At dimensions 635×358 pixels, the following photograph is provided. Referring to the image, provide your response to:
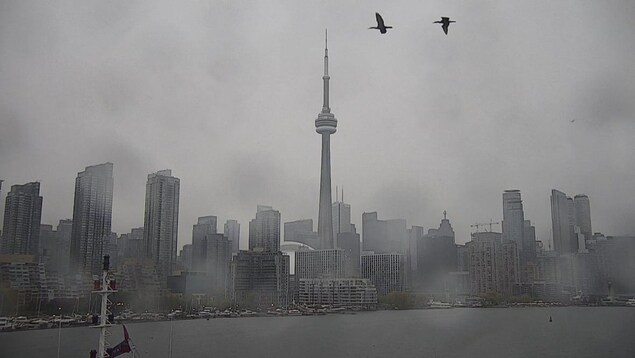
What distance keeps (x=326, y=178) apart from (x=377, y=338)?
98.0 ft

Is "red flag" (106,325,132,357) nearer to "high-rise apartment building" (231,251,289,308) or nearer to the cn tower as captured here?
"high-rise apartment building" (231,251,289,308)

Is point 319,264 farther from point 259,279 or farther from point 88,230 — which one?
point 88,230

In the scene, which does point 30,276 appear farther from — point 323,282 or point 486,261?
point 323,282

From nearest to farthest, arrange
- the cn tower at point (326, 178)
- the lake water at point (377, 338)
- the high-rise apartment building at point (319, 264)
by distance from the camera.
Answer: the lake water at point (377, 338) → the high-rise apartment building at point (319, 264) → the cn tower at point (326, 178)

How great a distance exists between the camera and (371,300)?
102 feet

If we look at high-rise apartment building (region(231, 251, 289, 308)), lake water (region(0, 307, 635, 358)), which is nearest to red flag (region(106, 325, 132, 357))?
lake water (region(0, 307, 635, 358))

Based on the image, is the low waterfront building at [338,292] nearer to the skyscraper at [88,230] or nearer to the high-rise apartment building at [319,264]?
the high-rise apartment building at [319,264]

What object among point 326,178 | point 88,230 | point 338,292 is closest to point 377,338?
point 88,230

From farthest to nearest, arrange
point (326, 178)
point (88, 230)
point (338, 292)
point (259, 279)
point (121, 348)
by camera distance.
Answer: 1. point (326, 178)
2. point (338, 292)
3. point (259, 279)
4. point (88, 230)
5. point (121, 348)

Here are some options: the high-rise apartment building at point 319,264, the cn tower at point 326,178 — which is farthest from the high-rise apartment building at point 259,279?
the cn tower at point 326,178

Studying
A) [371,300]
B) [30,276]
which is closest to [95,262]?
[30,276]

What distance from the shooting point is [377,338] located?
1616 centimetres

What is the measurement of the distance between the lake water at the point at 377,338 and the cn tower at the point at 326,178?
2014 cm

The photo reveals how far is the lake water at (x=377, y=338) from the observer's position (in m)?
12.9
